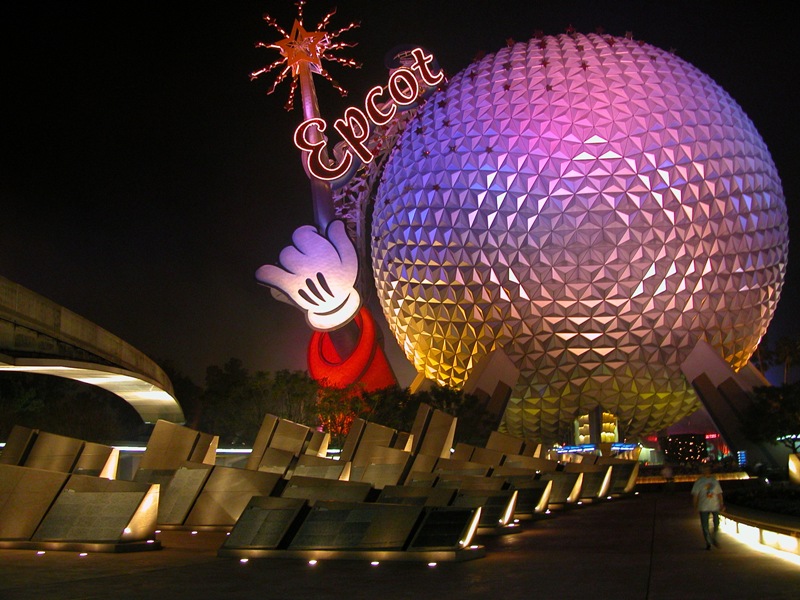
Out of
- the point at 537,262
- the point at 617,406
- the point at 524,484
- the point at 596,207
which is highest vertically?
the point at 596,207

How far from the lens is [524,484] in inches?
779

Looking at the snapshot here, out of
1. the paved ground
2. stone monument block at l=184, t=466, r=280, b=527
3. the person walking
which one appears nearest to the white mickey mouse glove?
stone monument block at l=184, t=466, r=280, b=527

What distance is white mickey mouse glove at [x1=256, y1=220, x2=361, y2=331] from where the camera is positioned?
134 feet

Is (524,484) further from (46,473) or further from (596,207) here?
(596,207)

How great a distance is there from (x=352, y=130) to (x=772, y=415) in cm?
2243

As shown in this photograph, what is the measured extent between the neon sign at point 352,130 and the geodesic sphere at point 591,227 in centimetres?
230

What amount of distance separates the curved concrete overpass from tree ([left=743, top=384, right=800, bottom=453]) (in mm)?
25013

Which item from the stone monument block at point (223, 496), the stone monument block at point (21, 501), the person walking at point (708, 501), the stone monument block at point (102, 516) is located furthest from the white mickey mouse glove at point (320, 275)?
the person walking at point (708, 501)

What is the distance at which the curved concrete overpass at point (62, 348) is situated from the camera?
54.7ft

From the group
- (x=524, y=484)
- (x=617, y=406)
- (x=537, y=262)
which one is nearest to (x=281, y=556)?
(x=524, y=484)

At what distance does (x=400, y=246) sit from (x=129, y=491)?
2911 cm

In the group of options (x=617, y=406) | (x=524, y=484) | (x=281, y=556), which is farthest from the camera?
(x=617, y=406)

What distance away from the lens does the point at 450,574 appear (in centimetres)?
1047

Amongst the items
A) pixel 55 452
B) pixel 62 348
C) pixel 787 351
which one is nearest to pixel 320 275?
pixel 62 348
